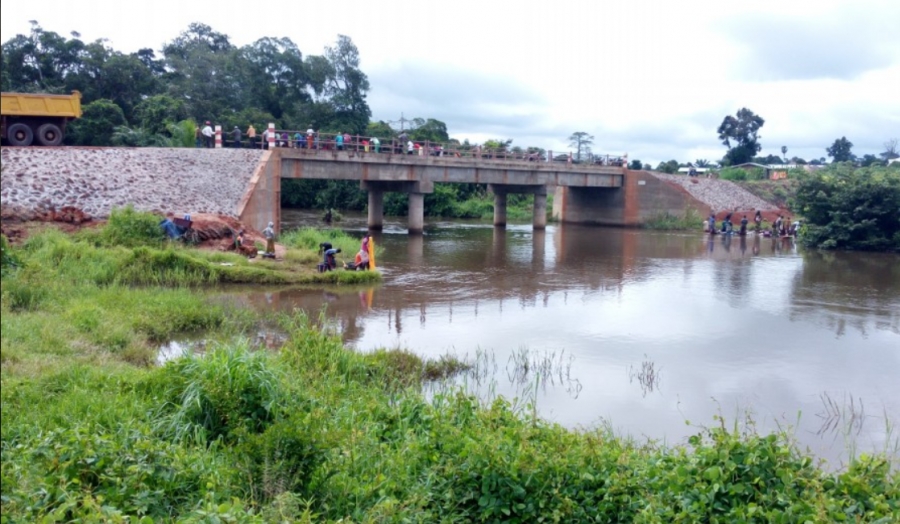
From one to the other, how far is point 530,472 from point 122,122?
3172 centimetres

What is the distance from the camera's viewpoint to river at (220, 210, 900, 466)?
10320mm

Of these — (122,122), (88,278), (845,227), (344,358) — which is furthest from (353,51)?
(344,358)

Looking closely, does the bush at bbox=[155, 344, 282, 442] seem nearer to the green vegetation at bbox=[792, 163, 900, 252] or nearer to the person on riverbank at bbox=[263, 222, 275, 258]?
the person on riverbank at bbox=[263, 222, 275, 258]

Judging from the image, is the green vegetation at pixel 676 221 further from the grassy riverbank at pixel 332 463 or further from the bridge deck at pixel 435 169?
the grassy riverbank at pixel 332 463

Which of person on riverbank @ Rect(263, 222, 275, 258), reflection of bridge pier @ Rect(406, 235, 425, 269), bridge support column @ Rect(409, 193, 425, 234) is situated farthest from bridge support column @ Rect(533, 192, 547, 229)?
person on riverbank @ Rect(263, 222, 275, 258)

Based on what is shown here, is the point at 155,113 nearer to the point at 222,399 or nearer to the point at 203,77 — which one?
the point at 203,77

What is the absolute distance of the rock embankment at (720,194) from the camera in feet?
163

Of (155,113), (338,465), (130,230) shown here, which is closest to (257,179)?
(130,230)

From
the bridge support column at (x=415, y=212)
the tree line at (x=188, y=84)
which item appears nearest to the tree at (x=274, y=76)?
the tree line at (x=188, y=84)

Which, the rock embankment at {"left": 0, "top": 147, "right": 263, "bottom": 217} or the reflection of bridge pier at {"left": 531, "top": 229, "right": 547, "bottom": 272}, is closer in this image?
the rock embankment at {"left": 0, "top": 147, "right": 263, "bottom": 217}

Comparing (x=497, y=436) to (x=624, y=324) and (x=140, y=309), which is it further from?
(x=624, y=324)

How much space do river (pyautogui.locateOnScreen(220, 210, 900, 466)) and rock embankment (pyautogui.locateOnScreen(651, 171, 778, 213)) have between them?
1938 cm

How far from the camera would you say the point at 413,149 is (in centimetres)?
3812

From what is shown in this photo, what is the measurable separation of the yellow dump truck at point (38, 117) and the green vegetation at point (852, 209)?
32.6m
